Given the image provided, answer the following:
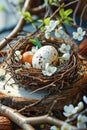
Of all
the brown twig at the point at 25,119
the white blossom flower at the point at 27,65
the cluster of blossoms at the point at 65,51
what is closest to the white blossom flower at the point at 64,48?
the cluster of blossoms at the point at 65,51

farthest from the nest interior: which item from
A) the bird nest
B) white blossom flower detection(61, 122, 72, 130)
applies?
white blossom flower detection(61, 122, 72, 130)

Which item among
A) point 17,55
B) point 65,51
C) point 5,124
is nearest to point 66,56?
point 65,51

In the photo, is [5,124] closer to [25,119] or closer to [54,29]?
[25,119]

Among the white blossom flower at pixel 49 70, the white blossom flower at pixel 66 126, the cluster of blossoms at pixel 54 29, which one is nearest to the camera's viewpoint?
the white blossom flower at pixel 66 126

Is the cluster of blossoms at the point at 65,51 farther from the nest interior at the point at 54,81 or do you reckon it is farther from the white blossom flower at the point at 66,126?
the white blossom flower at the point at 66,126

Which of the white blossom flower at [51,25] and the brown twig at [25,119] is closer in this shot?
the brown twig at [25,119]

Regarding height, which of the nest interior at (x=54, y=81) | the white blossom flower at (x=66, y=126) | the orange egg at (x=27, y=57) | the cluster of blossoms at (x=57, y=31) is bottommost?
the white blossom flower at (x=66, y=126)

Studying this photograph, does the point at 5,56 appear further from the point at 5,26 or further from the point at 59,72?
the point at 5,26

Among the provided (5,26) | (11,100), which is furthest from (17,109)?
(5,26)

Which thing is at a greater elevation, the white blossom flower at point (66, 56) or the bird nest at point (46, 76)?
the white blossom flower at point (66, 56)

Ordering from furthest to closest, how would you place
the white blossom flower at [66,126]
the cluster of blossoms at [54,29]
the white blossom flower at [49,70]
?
the cluster of blossoms at [54,29] → the white blossom flower at [49,70] → the white blossom flower at [66,126]
